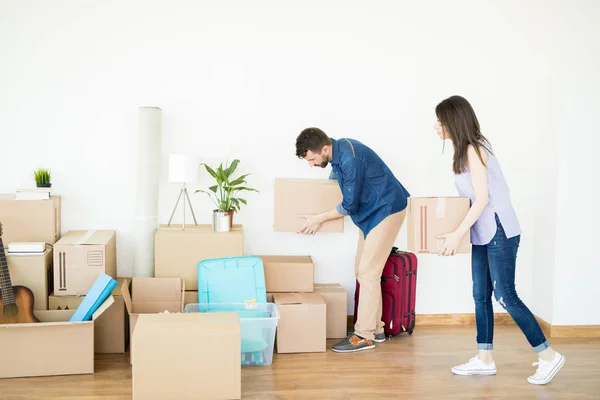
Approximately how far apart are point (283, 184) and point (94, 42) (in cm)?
150

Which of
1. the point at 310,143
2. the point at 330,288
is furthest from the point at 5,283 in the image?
the point at 330,288

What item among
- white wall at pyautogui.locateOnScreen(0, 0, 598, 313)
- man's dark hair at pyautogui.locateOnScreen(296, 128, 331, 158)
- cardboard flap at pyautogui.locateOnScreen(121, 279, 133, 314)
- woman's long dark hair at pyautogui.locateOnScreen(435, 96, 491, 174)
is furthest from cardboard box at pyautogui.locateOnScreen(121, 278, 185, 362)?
woman's long dark hair at pyautogui.locateOnScreen(435, 96, 491, 174)

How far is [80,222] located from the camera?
3.88 m

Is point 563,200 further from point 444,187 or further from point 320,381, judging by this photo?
point 320,381

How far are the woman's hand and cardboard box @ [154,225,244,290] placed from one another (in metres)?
1.27

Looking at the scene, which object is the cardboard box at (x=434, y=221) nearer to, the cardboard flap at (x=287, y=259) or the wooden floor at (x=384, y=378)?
the wooden floor at (x=384, y=378)

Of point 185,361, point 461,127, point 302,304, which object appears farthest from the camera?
point 302,304

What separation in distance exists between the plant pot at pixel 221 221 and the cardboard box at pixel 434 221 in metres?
1.23

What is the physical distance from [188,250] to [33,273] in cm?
87

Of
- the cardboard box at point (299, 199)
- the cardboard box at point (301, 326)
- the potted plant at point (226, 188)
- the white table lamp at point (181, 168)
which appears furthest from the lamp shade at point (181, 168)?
the cardboard box at point (301, 326)

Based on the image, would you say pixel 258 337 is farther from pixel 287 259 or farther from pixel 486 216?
pixel 486 216

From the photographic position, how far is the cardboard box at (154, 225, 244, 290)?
364 cm

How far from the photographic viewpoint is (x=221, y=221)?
371 centimetres

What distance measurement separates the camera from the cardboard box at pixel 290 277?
12.5ft
